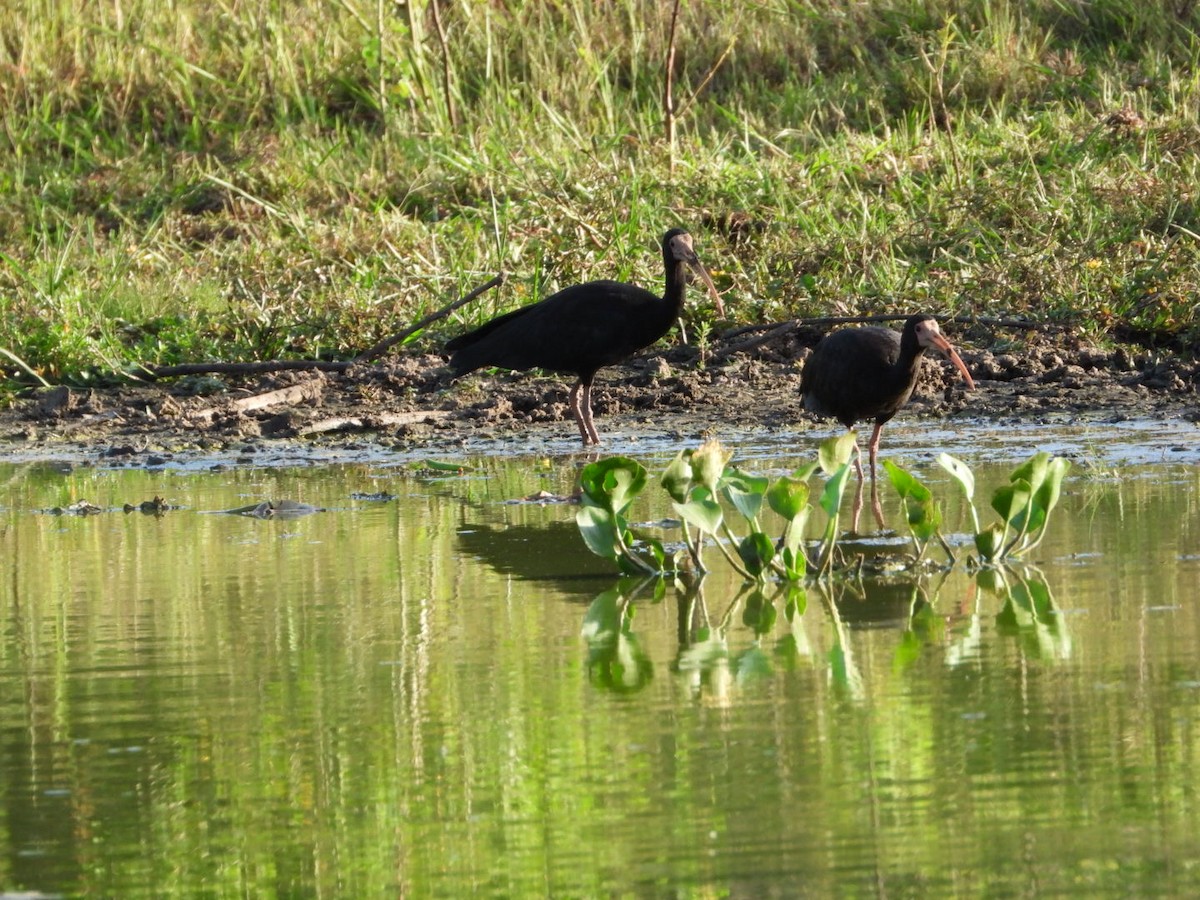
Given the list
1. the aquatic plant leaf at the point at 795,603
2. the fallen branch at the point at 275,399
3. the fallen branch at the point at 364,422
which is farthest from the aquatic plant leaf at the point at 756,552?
the fallen branch at the point at 275,399

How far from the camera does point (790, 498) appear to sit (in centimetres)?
566

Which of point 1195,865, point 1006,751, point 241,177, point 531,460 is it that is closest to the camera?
point 1195,865

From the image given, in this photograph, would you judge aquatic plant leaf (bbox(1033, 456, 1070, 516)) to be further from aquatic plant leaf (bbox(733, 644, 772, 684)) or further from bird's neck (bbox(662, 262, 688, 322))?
bird's neck (bbox(662, 262, 688, 322))

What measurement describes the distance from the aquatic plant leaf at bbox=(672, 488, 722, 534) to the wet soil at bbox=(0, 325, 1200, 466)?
13.1 feet

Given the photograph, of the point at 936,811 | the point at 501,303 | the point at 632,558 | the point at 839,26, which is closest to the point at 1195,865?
the point at 936,811

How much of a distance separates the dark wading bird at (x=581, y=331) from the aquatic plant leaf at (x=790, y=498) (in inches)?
163

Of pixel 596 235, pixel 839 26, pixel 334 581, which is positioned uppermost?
pixel 839 26

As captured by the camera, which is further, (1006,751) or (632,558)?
(632,558)

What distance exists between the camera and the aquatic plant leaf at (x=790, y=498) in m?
5.65

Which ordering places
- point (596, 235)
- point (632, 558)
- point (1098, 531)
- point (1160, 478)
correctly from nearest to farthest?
point (632, 558) → point (1098, 531) → point (1160, 478) → point (596, 235)

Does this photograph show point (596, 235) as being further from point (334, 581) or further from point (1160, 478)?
point (334, 581)

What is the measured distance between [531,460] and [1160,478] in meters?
2.96

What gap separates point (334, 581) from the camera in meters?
6.02

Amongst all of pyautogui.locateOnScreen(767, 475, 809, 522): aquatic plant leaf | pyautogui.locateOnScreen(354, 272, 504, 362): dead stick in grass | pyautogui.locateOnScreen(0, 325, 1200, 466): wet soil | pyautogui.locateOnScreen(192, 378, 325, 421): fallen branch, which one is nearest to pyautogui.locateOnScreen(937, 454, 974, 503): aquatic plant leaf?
pyautogui.locateOnScreen(767, 475, 809, 522): aquatic plant leaf
